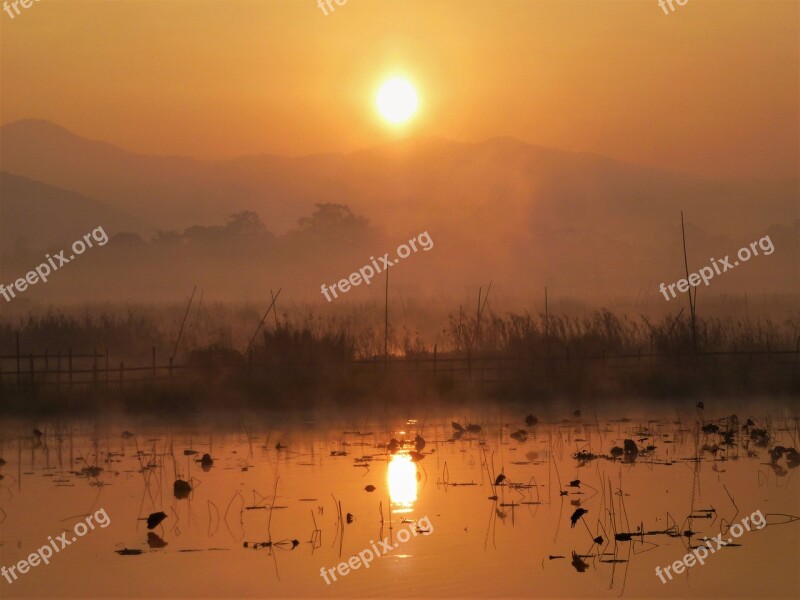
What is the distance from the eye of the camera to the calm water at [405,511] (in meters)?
9.34

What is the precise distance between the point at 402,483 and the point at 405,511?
68.6 inches

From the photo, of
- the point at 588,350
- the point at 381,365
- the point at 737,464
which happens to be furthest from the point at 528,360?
the point at 737,464

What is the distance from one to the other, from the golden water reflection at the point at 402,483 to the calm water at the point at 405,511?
0.05 meters

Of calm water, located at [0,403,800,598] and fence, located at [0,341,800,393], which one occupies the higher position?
fence, located at [0,341,800,393]

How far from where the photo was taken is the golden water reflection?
12.4 meters

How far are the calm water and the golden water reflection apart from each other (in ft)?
0.17

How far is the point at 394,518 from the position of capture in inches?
456

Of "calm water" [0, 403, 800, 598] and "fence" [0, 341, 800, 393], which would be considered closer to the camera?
"calm water" [0, 403, 800, 598]

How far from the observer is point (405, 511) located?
12.0 meters

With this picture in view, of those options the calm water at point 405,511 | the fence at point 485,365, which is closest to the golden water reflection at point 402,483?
the calm water at point 405,511

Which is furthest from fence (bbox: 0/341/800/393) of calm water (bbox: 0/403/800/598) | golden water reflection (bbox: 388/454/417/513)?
golden water reflection (bbox: 388/454/417/513)

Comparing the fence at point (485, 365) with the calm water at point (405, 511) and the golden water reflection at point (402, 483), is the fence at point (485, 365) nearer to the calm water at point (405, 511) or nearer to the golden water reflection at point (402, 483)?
the calm water at point (405, 511)

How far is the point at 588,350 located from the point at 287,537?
20.7 m

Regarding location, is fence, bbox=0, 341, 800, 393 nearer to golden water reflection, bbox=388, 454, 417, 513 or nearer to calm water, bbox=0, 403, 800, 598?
calm water, bbox=0, 403, 800, 598
